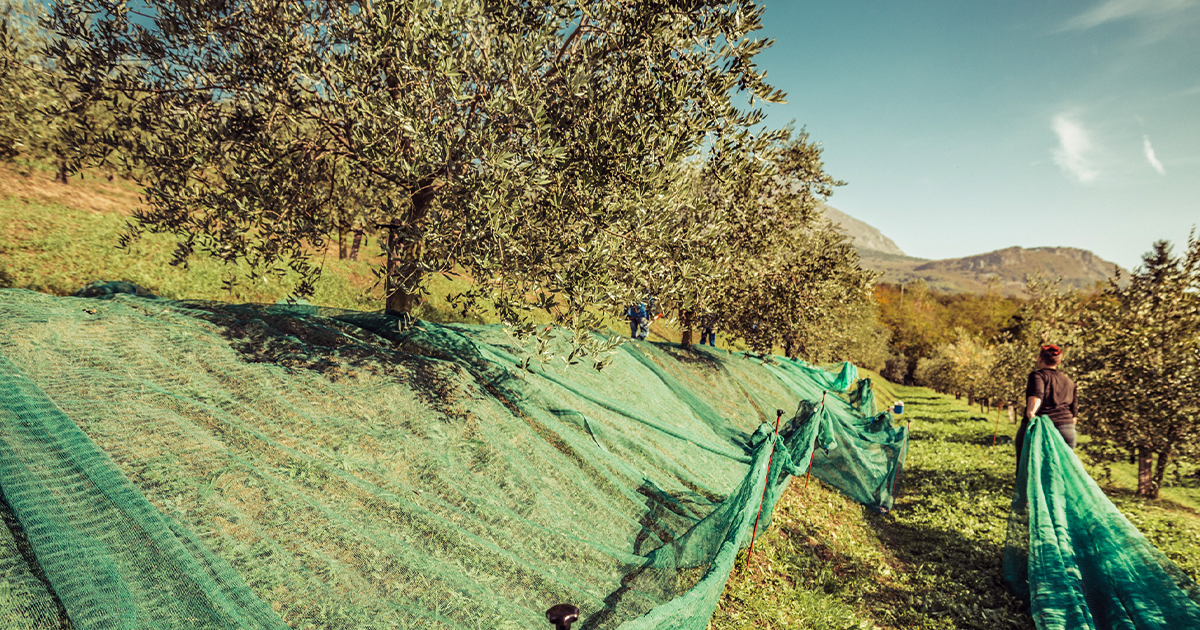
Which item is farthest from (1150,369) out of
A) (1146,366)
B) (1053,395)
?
(1053,395)

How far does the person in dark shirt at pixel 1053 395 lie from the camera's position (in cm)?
689

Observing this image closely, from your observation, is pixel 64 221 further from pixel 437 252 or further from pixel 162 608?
pixel 162 608

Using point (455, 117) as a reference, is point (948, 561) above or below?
below

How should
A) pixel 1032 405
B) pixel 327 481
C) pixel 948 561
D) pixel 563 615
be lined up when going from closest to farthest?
pixel 563 615 < pixel 327 481 < pixel 1032 405 < pixel 948 561

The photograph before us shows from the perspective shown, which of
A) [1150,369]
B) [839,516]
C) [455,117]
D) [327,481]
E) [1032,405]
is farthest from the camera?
[1150,369]

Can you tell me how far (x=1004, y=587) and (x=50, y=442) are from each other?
434 inches

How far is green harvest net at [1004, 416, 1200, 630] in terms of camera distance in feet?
14.5

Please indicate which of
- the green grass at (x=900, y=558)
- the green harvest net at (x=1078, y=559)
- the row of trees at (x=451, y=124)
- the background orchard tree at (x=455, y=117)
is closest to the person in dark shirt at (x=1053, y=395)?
the green harvest net at (x=1078, y=559)

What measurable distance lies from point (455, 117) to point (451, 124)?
0.09 meters

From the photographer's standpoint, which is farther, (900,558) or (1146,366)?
(1146,366)

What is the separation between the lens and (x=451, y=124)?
5199 mm

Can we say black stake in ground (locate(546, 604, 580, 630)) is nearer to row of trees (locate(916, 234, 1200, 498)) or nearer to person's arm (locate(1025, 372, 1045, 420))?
person's arm (locate(1025, 372, 1045, 420))

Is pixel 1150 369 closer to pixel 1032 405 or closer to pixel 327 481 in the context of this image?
pixel 1032 405

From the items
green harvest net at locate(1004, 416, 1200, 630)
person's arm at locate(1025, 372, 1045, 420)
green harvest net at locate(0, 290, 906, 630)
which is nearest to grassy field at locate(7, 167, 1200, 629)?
green harvest net at locate(1004, 416, 1200, 630)
